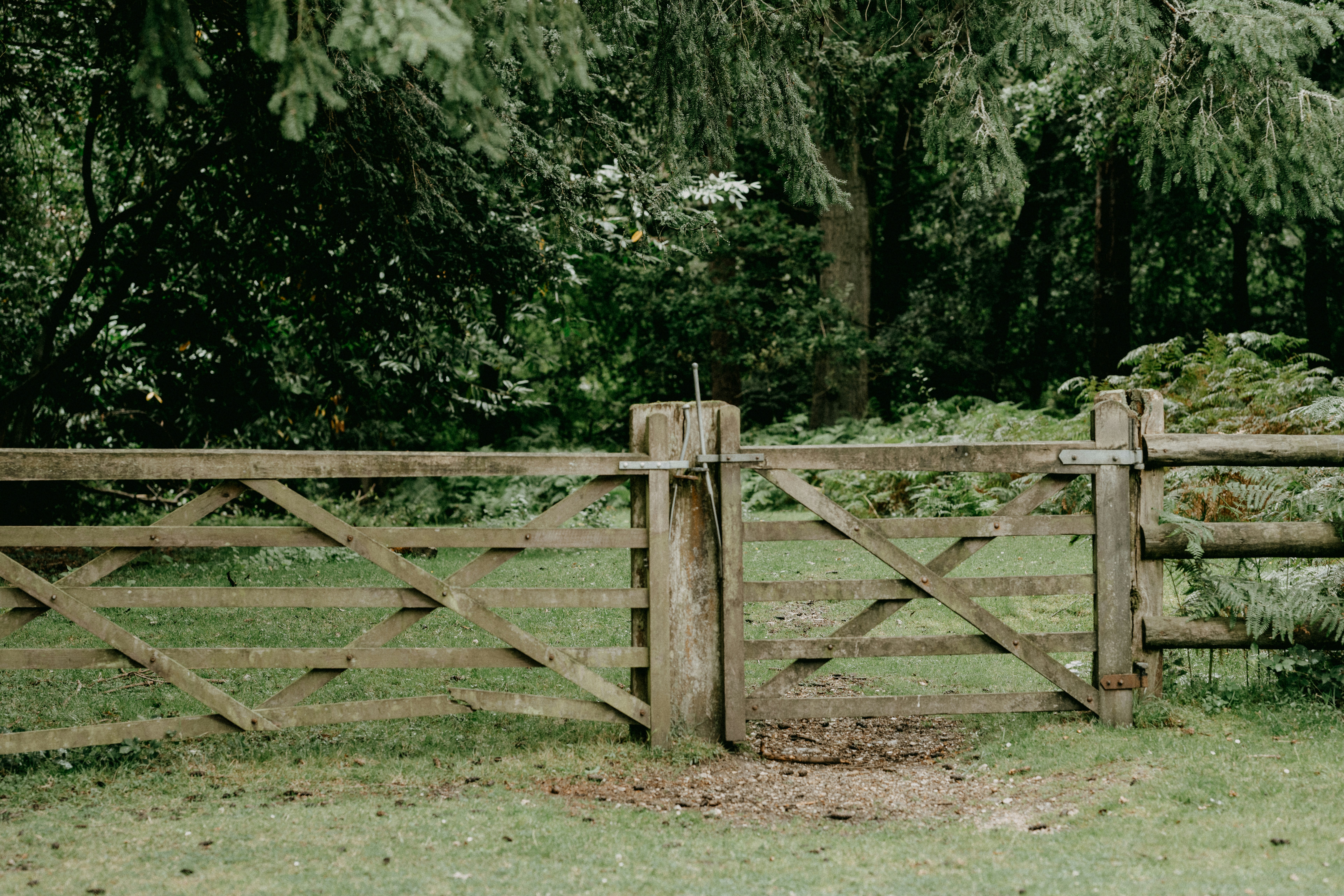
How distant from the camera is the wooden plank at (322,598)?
523 centimetres

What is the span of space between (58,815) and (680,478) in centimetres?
333

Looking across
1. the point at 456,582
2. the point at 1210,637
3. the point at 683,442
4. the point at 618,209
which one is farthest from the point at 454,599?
the point at 618,209

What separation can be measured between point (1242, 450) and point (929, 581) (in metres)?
1.98

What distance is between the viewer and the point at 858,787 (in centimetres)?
530

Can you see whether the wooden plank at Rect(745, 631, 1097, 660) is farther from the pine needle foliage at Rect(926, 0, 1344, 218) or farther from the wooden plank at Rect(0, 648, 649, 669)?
the pine needle foliage at Rect(926, 0, 1344, 218)

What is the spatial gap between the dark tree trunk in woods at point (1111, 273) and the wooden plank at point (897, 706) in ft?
51.5

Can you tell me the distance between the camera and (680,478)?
5605 millimetres

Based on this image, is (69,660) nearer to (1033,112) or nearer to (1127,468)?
(1127,468)

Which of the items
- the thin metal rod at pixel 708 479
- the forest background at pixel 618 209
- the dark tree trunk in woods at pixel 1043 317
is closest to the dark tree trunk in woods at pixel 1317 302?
the forest background at pixel 618 209

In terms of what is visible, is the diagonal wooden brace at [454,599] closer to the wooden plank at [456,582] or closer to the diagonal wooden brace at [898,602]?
the wooden plank at [456,582]

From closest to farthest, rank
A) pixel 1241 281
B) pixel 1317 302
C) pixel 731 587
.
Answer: pixel 731 587 → pixel 1317 302 → pixel 1241 281

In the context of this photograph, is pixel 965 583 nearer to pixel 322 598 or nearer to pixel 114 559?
pixel 322 598

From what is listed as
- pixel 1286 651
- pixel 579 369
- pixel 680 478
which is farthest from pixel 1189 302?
pixel 680 478

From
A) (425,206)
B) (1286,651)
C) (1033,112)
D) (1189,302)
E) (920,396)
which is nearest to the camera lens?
(1286,651)
